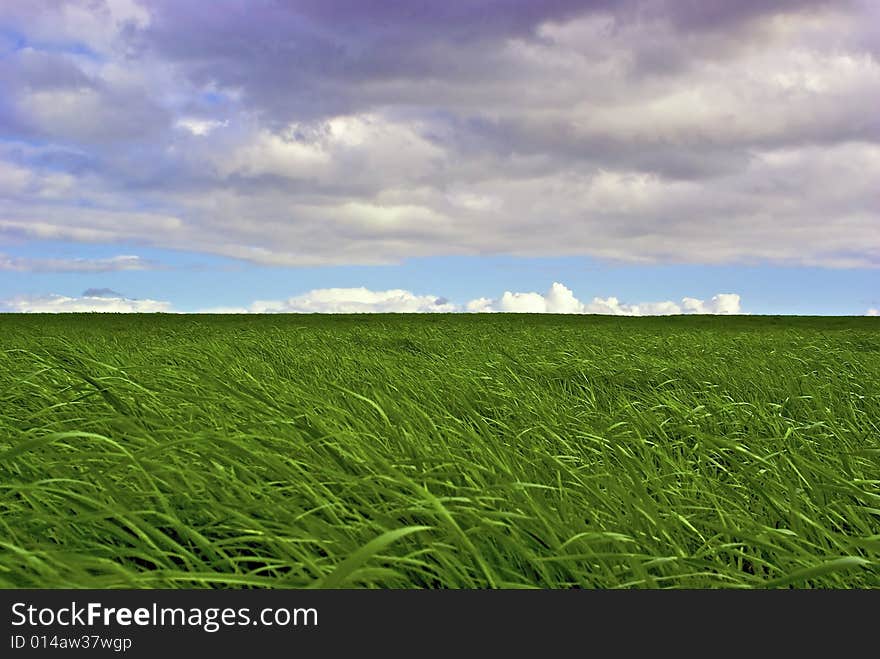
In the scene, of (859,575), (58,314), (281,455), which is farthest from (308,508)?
(58,314)

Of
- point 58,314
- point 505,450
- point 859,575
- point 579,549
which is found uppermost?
Result: point 58,314

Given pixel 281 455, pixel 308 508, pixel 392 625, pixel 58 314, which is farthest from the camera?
pixel 58 314

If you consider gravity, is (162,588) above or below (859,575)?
above

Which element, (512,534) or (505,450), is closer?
(512,534)

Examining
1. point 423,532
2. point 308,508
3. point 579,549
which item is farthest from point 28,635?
point 579,549

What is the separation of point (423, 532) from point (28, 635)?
46.6 inches

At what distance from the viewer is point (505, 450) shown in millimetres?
3539

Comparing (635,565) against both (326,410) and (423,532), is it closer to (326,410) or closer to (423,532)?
(423,532)

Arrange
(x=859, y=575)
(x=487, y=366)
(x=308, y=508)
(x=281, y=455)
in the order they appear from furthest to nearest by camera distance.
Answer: (x=487, y=366) → (x=281, y=455) → (x=308, y=508) → (x=859, y=575)

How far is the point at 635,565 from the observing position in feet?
6.68

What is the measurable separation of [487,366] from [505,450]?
417cm

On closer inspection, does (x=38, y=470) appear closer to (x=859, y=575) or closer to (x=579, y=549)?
(x=579, y=549)

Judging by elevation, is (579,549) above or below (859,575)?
above

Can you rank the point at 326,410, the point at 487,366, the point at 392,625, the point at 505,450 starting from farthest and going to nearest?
the point at 487,366, the point at 326,410, the point at 505,450, the point at 392,625
